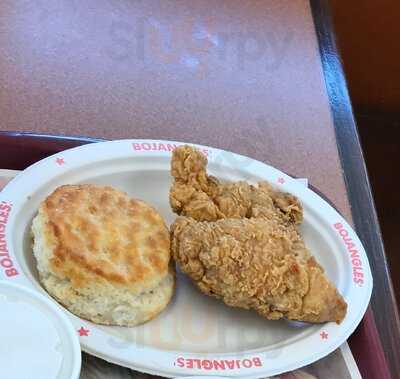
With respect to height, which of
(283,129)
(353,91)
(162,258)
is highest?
(162,258)

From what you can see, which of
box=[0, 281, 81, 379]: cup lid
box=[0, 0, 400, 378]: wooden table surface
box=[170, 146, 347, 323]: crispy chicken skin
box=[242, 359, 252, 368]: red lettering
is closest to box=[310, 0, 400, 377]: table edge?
box=[0, 0, 400, 378]: wooden table surface

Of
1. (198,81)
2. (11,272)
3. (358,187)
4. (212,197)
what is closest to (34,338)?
(11,272)

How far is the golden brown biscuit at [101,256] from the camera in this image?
2.96ft

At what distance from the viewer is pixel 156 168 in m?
1.19

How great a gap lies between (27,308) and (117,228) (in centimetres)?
24

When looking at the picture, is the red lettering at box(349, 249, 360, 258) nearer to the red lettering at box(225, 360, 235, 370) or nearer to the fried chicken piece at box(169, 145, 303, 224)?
the fried chicken piece at box(169, 145, 303, 224)

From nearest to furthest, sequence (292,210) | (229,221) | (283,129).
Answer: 1. (229,221)
2. (292,210)
3. (283,129)


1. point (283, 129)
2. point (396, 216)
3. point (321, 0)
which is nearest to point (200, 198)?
point (283, 129)

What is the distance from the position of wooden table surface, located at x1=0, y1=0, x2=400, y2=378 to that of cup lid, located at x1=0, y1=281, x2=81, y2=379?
0.64 metres

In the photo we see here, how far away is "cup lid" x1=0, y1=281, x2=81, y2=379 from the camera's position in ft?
2.29

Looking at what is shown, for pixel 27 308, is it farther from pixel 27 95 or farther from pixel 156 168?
pixel 27 95

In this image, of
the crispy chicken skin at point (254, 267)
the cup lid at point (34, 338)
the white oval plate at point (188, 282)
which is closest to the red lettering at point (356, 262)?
the white oval plate at point (188, 282)

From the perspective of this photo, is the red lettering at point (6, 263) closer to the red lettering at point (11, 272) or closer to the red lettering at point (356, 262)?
the red lettering at point (11, 272)

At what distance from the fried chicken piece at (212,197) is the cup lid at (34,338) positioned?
0.35 m
